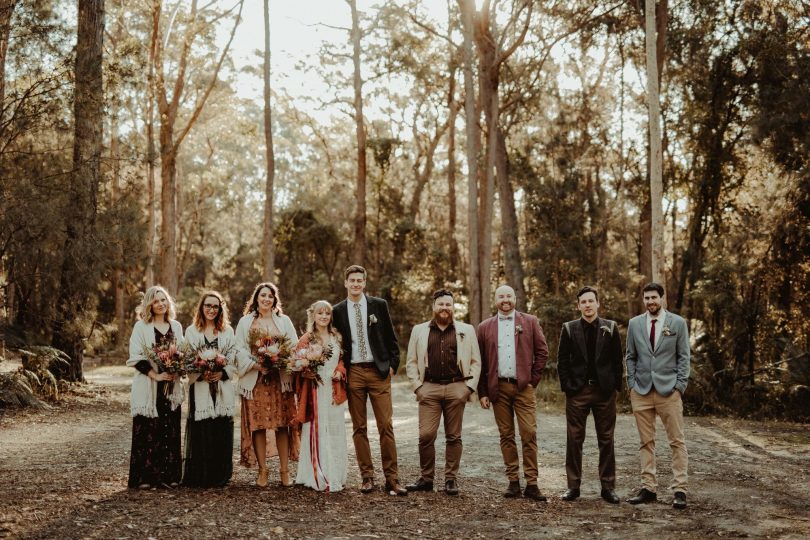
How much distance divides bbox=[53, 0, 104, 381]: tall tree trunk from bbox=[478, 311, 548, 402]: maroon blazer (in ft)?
32.8

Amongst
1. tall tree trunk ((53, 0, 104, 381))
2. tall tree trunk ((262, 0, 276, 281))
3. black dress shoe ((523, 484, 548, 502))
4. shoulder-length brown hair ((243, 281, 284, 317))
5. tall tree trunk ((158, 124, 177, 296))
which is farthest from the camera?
tall tree trunk ((158, 124, 177, 296))

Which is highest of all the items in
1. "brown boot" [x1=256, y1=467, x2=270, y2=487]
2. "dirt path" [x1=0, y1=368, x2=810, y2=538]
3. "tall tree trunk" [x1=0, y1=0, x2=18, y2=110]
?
"tall tree trunk" [x1=0, y1=0, x2=18, y2=110]

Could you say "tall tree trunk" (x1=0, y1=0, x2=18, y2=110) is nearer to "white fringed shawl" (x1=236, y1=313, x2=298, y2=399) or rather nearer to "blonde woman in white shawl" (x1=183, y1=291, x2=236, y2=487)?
"blonde woman in white shawl" (x1=183, y1=291, x2=236, y2=487)

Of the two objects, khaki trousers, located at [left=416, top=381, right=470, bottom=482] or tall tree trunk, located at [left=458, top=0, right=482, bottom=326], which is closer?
khaki trousers, located at [left=416, top=381, right=470, bottom=482]

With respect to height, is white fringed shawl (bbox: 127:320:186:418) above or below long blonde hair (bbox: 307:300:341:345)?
below

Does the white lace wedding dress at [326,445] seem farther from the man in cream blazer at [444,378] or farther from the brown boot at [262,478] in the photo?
the man in cream blazer at [444,378]

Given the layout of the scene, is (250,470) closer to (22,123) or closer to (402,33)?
(22,123)

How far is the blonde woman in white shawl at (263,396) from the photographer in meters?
7.48

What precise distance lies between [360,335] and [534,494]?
2.22 meters

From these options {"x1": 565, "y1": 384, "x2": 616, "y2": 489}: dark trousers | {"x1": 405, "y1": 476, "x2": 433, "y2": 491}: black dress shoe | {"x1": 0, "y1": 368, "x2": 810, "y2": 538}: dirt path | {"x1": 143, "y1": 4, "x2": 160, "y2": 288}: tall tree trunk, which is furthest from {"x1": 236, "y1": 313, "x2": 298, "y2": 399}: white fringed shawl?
{"x1": 143, "y1": 4, "x2": 160, "y2": 288}: tall tree trunk

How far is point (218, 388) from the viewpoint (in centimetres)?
751

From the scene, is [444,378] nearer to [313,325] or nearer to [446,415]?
[446,415]

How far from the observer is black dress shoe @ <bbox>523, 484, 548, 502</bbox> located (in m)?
7.31

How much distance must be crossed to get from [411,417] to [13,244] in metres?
7.86
